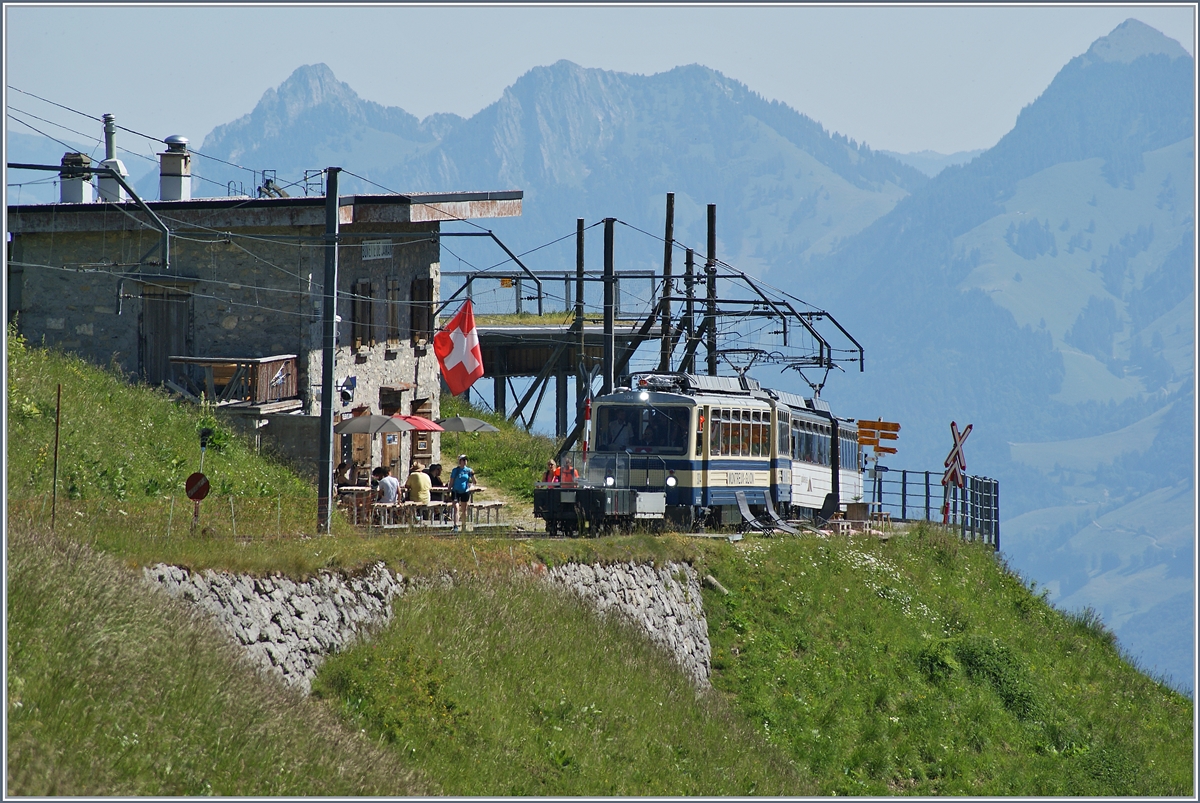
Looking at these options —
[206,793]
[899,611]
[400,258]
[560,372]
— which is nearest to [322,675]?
[206,793]

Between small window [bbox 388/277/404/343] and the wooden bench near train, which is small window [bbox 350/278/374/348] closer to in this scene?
small window [bbox 388/277/404/343]

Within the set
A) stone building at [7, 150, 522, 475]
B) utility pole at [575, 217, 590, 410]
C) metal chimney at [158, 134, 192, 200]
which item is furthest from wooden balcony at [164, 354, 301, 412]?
utility pole at [575, 217, 590, 410]

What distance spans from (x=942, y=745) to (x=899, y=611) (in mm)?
4077

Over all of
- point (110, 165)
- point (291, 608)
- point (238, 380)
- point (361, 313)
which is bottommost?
point (291, 608)

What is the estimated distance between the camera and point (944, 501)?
35625 mm

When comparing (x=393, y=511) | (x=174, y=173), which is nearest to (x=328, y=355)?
(x=393, y=511)

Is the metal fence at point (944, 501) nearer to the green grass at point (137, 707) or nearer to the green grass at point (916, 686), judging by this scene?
the green grass at point (916, 686)

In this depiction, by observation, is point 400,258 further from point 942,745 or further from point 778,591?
point 942,745

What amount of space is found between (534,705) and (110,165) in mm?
22787

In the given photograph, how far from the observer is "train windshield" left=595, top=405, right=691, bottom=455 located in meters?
27.7

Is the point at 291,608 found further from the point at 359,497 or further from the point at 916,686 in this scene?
the point at 359,497

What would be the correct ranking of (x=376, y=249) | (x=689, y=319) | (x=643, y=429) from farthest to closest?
(x=689, y=319), (x=376, y=249), (x=643, y=429)

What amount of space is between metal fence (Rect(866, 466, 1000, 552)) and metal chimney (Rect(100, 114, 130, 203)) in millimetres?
18365

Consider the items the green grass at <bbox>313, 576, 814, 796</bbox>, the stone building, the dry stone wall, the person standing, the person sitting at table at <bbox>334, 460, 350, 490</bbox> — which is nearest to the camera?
the dry stone wall
